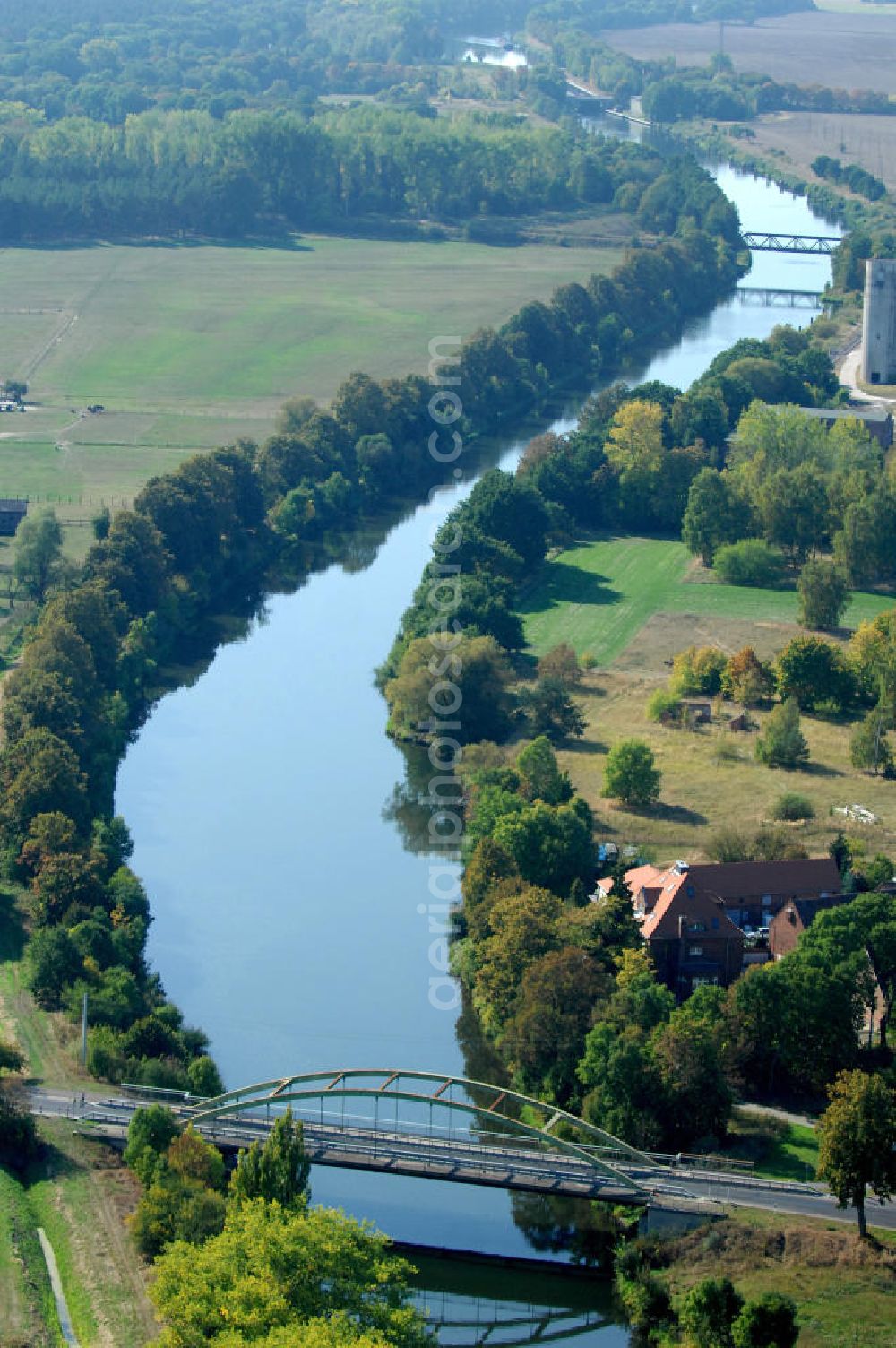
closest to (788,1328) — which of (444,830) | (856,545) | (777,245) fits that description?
(444,830)

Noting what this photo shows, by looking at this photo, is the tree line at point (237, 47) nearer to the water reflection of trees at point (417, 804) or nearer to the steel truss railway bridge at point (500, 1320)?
the water reflection of trees at point (417, 804)

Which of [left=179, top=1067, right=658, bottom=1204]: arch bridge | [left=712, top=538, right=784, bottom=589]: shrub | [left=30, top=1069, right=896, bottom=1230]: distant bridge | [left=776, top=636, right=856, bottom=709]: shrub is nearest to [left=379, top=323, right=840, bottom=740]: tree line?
[left=712, top=538, right=784, bottom=589]: shrub

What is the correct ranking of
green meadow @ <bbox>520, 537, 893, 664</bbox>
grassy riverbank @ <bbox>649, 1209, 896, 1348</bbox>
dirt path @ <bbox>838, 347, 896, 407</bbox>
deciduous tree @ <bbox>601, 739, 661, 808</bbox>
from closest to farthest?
1. grassy riverbank @ <bbox>649, 1209, 896, 1348</bbox>
2. deciduous tree @ <bbox>601, 739, 661, 808</bbox>
3. green meadow @ <bbox>520, 537, 893, 664</bbox>
4. dirt path @ <bbox>838, 347, 896, 407</bbox>

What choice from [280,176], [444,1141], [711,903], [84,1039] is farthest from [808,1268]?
[280,176]

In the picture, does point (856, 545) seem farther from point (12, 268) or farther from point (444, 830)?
point (12, 268)

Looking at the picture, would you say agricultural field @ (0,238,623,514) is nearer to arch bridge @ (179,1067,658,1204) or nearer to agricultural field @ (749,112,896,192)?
arch bridge @ (179,1067,658,1204)

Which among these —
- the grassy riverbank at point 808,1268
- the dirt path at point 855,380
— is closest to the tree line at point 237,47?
the dirt path at point 855,380
